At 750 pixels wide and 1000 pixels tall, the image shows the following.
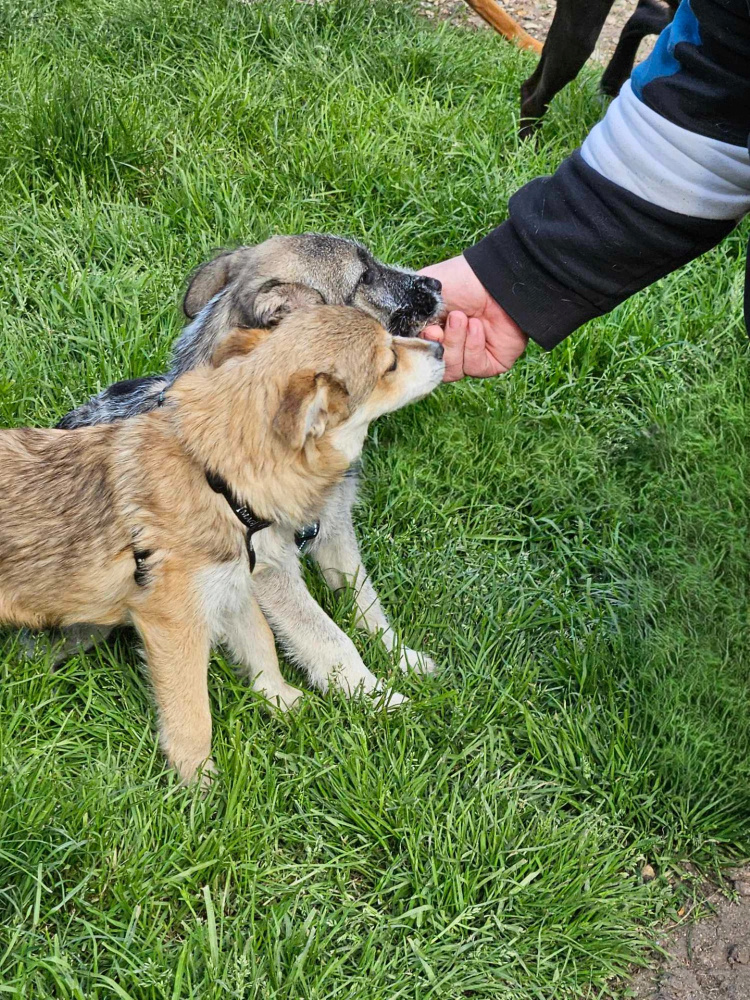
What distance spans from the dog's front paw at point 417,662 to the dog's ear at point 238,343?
1.24 m

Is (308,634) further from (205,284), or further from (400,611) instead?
(205,284)

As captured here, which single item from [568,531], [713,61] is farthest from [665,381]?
[713,61]

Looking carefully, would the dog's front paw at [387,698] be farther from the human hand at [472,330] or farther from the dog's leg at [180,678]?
the human hand at [472,330]

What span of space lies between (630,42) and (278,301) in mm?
3817

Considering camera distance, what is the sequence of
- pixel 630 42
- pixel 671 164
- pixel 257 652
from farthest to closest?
pixel 630 42
pixel 257 652
pixel 671 164

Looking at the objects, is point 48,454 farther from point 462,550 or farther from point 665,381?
point 665,381

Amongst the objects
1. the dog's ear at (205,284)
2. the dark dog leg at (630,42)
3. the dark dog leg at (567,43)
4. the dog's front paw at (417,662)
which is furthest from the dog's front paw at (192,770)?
the dark dog leg at (630,42)

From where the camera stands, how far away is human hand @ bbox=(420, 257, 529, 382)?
3.65 metres

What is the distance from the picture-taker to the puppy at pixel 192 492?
321 cm

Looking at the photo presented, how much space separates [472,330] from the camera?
372cm

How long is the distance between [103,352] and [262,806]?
2.39 m

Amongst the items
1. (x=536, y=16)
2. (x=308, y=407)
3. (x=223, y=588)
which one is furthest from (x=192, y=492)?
(x=536, y=16)

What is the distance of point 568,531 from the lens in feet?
14.0

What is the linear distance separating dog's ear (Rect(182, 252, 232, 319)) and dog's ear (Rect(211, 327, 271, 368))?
81 centimetres
